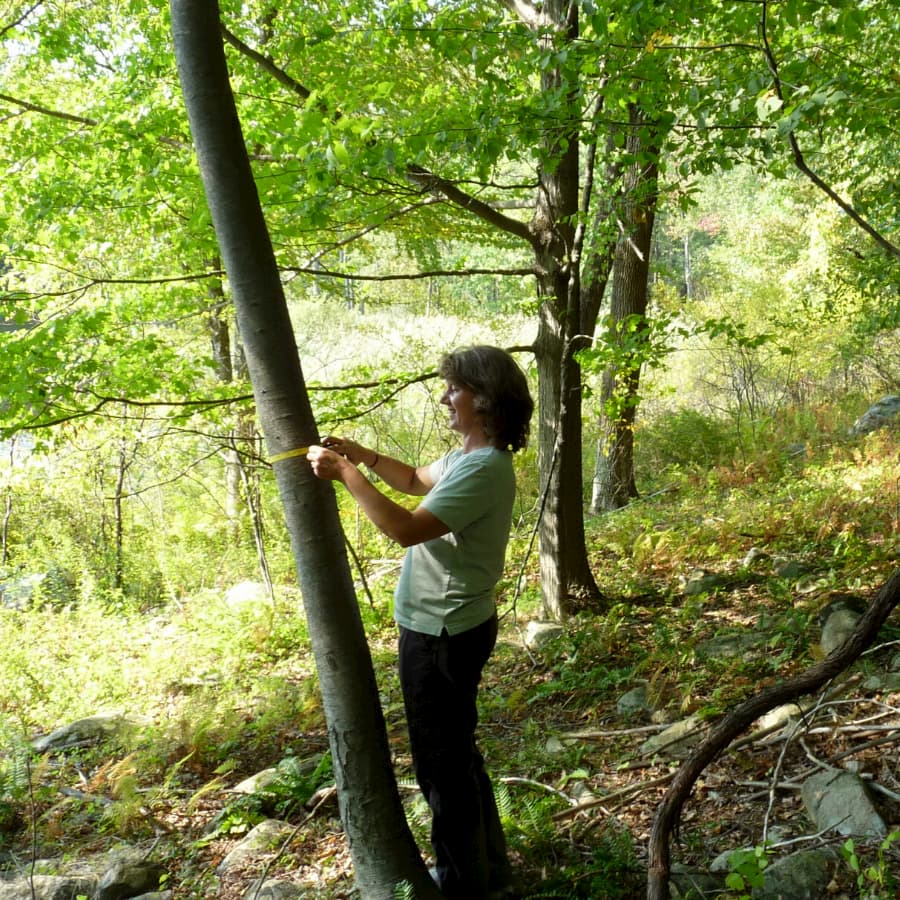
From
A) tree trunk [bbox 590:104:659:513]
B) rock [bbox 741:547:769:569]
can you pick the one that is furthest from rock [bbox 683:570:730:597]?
tree trunk [bbox 590:104:659:513]

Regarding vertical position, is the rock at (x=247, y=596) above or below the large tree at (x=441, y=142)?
below

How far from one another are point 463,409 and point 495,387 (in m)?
0.14

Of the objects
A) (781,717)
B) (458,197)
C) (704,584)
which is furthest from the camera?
(704,584)

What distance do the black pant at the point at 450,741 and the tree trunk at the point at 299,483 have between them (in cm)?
12

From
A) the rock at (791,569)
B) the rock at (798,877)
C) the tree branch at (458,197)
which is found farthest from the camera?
the rock at (791,569)

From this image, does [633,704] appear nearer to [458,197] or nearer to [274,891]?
[274,891]

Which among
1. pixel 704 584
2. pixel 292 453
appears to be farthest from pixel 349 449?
pixel 704 584

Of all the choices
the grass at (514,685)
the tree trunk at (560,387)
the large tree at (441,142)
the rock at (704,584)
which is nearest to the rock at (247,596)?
the grass at (514,685)

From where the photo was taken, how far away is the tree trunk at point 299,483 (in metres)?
2.29

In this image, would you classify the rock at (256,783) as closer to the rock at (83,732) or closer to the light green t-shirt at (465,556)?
the rock at (83,732)

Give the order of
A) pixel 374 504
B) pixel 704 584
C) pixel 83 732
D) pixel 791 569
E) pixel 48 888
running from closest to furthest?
pixel 374 504
pixel 48 888
pixel 83 732
pixel 791 569
pixel 704 584

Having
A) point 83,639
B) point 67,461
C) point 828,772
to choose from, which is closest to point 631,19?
point 828,772

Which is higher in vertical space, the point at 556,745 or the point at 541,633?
the point at 541,633

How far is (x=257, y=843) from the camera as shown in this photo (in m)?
3.42
